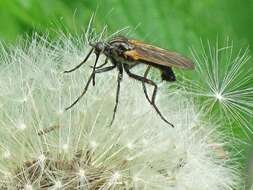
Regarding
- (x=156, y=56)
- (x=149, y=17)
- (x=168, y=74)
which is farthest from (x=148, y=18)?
(x=156, y=56)

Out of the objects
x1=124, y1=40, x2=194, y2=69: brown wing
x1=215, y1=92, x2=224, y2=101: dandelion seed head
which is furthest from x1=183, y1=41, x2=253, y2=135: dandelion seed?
x1=124, y1=40, x2=194, y2=69: brown wing

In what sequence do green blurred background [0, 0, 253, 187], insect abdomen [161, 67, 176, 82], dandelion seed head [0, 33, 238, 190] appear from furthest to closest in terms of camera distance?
green blurred background [0, 0, 253, 187] < insect abdomen [161, 67, 176, 82] < dandelion seed head [0, 33, 238, 190]

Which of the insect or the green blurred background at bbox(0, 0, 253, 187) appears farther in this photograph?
the green blurred background at bbox(0, 0, 253, 187)

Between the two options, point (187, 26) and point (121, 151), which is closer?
point (121, 151)

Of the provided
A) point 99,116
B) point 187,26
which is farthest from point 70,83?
point 187,26

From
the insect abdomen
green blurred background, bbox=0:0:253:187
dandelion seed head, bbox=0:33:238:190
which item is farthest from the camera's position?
green blurred background, bbox=0:0:253:187

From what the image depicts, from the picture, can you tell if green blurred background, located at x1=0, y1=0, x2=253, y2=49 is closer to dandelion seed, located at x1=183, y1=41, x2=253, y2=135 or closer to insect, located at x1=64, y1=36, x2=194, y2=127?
dandelion seed, located at x1=183, y1=41, x2=253, y2=135

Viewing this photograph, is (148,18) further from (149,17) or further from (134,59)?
(134,59)

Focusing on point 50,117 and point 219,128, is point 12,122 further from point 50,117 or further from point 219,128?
point 219,128

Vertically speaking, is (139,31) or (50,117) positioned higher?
(139,31)

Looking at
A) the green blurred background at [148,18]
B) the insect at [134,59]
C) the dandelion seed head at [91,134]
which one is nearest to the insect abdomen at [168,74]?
the insect at [134,59]
